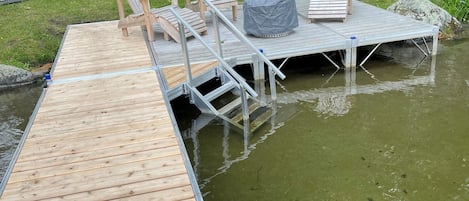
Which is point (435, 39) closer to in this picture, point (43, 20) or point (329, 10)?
point (329, 10)

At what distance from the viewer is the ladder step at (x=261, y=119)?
549cm

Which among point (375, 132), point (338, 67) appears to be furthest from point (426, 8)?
point (375, 132)

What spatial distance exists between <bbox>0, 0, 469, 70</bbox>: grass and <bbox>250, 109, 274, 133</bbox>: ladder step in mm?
4694

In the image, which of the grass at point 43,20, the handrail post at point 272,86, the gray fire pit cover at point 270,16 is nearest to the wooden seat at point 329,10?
the gray fire pit cover at point 270,16

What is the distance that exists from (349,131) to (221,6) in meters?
4.23

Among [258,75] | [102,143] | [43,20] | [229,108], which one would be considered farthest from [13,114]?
[43,20]

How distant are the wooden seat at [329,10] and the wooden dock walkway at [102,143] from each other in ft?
11.8

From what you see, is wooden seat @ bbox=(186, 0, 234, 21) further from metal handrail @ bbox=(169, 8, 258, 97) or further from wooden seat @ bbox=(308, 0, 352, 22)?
metal handrail @ bbox=(169, 8, 258, 97)

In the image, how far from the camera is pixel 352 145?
4996 mm

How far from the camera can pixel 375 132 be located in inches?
207

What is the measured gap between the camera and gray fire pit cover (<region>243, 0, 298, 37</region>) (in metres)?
7.52

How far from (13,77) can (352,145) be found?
5.85 metres

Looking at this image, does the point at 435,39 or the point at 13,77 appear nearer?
the point at 435,39

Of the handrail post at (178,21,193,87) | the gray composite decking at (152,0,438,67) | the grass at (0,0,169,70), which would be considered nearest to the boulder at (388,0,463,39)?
the gray composite decking at (152,0,438,67)
